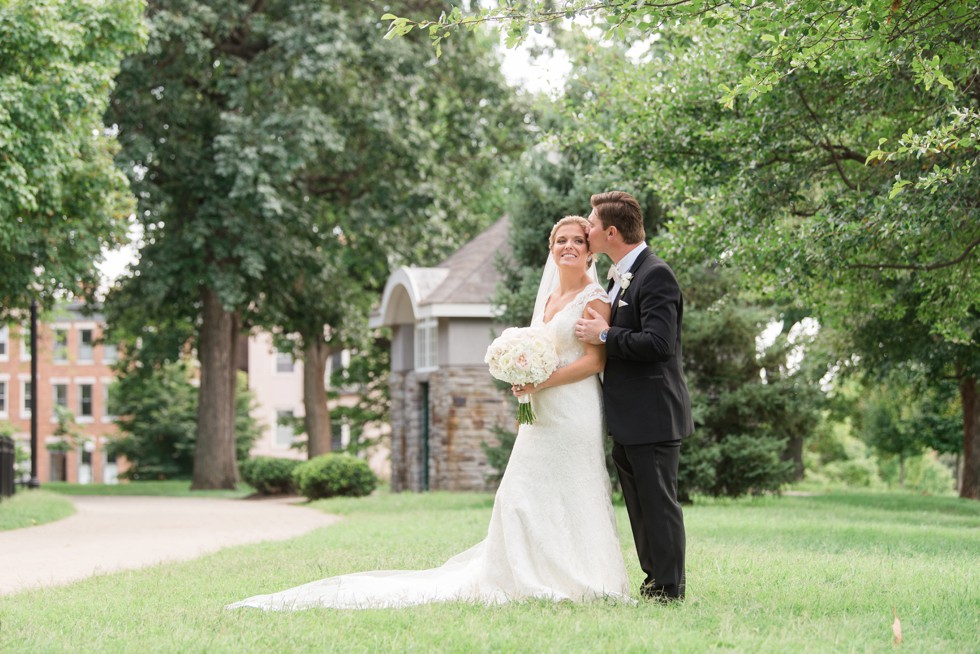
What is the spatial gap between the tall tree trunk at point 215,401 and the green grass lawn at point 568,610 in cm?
1865

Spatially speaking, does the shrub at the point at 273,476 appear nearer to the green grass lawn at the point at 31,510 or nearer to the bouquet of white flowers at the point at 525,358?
the green grass lawn at the point at 31,510

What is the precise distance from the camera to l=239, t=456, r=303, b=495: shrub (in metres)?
28.7

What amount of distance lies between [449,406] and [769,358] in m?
7.65

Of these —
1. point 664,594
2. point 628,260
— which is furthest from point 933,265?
point 664,594

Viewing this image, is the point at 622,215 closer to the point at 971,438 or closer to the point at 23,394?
the point at 971,438

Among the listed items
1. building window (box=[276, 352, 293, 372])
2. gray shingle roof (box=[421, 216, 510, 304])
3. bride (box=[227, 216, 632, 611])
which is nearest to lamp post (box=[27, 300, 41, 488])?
gray shingle roof (box=[421, 216, 510, 304])

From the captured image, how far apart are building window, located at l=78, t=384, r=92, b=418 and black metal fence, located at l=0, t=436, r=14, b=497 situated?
4066cm

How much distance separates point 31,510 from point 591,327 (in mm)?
15412

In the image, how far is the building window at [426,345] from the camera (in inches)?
1003

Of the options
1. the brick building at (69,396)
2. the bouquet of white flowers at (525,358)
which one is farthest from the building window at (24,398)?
the bouquet of white flowers at (525,358)

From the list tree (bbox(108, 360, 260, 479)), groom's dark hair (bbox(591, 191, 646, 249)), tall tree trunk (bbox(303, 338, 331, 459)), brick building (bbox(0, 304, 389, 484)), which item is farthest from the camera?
brick building (bbox(0, 304, 389, 484))

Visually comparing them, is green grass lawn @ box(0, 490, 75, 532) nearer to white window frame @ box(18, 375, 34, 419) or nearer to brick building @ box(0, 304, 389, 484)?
brick building @ box(0, 304, 389, 484)

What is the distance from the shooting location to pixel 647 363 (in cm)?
674

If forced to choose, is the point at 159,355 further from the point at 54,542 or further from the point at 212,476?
the point at 54,542
